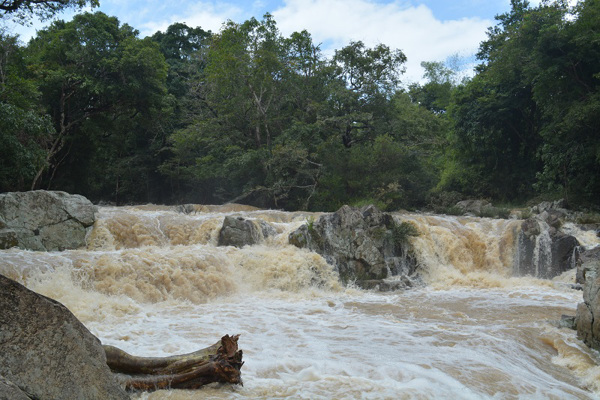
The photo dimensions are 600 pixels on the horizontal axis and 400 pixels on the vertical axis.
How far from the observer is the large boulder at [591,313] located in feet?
19.0

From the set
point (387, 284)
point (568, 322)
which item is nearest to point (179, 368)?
point (568, 322)

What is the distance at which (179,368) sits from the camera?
13.1 ft

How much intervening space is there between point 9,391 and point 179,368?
2009 millimetres

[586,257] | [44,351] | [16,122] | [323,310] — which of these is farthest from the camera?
[16,122]

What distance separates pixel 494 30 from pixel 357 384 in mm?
30918

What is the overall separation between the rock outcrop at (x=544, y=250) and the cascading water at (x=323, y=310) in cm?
18

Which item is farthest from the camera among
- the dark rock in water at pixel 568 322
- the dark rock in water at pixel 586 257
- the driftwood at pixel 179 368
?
the dark rock in water at pixel 586 257

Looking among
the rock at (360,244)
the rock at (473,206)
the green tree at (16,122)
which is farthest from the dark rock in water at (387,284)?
the green tree at (16,122)

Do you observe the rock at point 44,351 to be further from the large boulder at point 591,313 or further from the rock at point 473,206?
the rock at point 473,206

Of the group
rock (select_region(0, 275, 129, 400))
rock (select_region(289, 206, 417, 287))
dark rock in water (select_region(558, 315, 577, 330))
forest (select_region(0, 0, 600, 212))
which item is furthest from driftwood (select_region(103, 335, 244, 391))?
forest (select_region(0, 0, 600, 212))

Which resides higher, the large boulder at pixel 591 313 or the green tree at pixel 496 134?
the green tree at pixel 496 134

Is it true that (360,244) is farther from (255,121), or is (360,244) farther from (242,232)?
(255,121)

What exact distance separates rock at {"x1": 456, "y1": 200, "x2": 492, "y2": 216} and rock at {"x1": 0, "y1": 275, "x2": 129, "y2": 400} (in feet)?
60.4

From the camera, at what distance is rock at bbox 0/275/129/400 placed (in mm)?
2234
